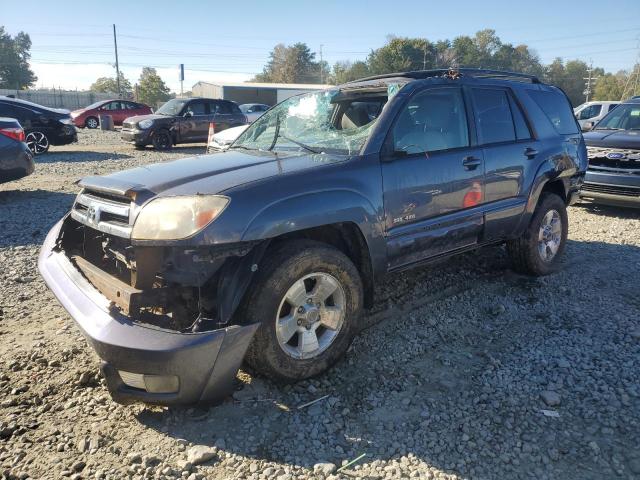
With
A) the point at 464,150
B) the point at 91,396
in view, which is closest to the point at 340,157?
the point at 464,150

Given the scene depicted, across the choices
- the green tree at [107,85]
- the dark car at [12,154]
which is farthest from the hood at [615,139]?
the green tree at [107,85]

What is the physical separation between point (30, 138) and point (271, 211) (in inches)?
525

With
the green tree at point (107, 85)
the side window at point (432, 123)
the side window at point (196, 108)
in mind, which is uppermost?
the green tree at point (107, 85)

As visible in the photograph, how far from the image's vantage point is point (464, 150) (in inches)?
157

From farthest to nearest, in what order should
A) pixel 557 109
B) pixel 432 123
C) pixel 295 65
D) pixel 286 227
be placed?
1. pixel 295 65
2. pixel 557 109
3. pixel 432 123
4. pixel 286 227

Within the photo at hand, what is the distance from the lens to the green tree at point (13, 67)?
76000 millimetres

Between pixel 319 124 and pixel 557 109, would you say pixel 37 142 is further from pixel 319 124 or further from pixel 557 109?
pixel 557 109

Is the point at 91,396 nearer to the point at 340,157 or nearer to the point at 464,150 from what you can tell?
the point at 340,157

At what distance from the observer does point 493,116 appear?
4.39m

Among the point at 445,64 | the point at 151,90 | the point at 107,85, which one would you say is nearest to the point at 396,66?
the point at 445,64

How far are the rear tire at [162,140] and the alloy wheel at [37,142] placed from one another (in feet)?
10.2

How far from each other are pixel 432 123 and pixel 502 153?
0.85m

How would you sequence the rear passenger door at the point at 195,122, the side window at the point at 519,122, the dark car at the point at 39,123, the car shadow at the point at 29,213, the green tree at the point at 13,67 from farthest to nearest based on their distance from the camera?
the green tree at the point at 13,67, the rear passenger door at the point at 195,122, the dark car at the point at 39,123, the car shadow at the point at 29,213, the side window at the point at 519,122

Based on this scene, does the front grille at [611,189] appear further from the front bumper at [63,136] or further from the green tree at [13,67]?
→ the green tree at [13,67]
